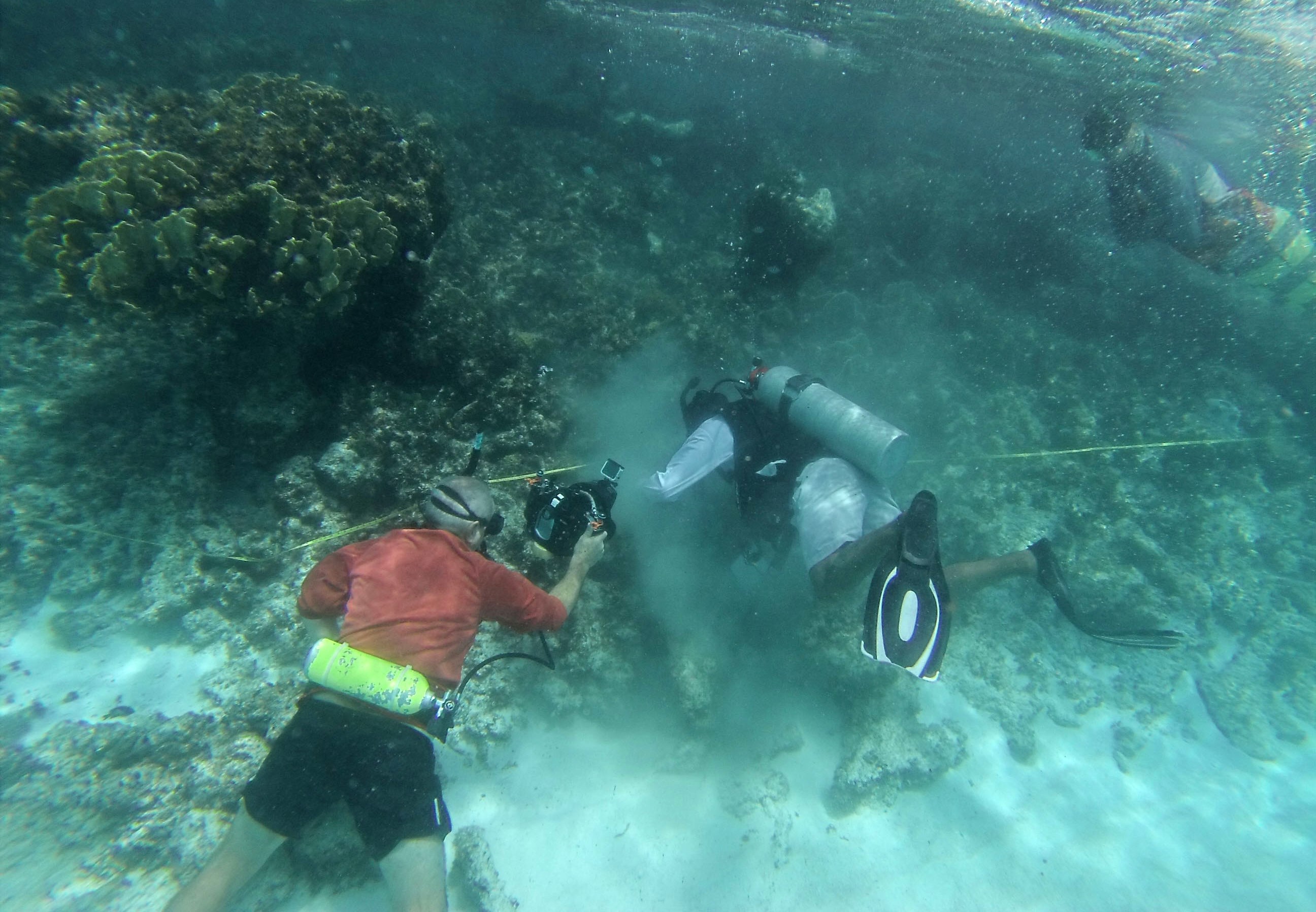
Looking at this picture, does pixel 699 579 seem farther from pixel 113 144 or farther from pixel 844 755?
pixel 113 144

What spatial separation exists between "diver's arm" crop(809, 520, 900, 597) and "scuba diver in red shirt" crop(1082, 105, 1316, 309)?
31.4 feet

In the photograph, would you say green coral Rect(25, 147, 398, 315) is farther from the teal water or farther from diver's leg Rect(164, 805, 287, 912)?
diver's leg Rect(164, 805, 287, 912)

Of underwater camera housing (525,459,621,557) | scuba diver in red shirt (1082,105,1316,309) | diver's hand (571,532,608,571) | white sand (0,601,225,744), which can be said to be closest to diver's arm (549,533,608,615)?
diver's hand (571,532,608,571)

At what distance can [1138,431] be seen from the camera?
776 centimetres

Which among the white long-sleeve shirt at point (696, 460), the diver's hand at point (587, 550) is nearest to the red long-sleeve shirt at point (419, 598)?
the diver's hand at point (587, 550)

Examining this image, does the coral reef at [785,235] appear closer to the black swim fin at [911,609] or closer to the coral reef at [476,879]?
the black swim fin at [911,609]

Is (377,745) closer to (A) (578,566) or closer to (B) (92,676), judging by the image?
(A) (578,566)

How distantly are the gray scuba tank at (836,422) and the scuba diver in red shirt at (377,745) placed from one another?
3.41m

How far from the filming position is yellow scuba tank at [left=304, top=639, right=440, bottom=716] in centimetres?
308

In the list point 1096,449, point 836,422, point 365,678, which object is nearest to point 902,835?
point 836,422

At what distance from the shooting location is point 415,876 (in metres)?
3.20

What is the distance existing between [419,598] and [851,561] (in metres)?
3.41

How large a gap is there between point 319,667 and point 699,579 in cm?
352

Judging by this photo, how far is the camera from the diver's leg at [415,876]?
124 inches
